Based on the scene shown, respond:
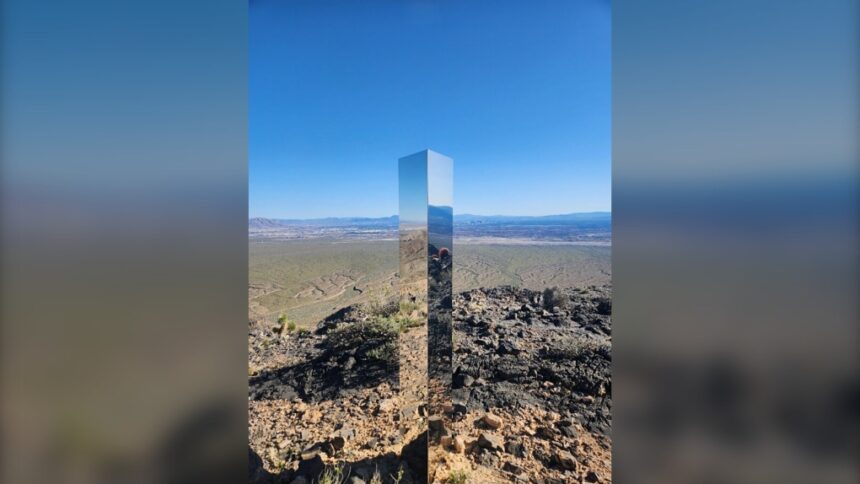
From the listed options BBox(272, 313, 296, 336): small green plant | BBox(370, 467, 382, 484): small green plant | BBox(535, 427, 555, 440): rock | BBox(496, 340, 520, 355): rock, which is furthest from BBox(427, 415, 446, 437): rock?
BBox(272, 313, 296, 336): small green plant

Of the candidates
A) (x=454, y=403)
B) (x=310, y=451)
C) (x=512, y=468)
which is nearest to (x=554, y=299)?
(x=454, y=403)

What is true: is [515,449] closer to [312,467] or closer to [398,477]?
[398,477]

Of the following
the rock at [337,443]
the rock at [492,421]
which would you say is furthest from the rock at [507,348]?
the rock at [337,443]

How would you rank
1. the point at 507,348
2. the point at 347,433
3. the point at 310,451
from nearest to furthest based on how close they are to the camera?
the point at 310,451 < the point at 347,433 < the point at 507,348

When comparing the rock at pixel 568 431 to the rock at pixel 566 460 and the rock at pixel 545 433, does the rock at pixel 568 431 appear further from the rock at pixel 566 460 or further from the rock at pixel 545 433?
the rock at pixel 566 460

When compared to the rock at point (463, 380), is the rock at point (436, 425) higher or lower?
higher

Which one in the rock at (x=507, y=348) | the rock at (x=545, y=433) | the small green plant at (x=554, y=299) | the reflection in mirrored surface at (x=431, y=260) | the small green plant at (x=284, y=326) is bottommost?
the rock at (x=545, y=433)
